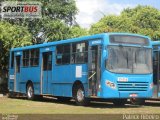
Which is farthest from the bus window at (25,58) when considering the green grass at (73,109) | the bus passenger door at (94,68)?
the bus passenger door at (94,68)

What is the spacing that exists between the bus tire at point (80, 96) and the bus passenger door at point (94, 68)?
2.33 ft

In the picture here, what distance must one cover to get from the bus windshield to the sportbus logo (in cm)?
1961

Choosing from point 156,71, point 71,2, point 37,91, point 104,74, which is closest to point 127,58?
point 104,74

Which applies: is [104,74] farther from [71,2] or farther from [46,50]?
[71,2]

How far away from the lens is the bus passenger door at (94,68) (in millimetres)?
19545

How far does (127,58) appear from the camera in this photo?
19469 mm

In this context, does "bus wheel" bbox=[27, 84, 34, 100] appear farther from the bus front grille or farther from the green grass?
the bus front grille

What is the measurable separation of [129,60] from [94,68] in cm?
153

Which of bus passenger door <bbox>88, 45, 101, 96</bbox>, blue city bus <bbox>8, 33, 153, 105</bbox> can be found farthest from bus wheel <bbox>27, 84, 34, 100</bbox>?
bus passenger door <bbox>88, 45, 101, 96</bbox>

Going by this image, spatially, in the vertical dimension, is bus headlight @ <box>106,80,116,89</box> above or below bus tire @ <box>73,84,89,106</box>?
above

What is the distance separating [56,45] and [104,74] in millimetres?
4950

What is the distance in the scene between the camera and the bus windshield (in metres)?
19.2

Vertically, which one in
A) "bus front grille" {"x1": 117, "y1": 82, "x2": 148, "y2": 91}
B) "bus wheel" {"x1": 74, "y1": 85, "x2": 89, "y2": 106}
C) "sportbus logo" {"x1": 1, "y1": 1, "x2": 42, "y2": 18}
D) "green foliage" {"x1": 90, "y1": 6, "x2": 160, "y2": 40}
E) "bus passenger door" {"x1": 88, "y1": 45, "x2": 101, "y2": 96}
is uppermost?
"green foliage" {"x1": 90, "y1": 6, "x2": 160, "y2": 40}

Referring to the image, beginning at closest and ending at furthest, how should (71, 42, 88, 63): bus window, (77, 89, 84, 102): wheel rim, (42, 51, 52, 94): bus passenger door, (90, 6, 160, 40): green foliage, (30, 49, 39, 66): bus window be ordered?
(71, 42, 88, 63): bus window → (77, 89, 84, 102): wheel rim → (42, 51, 52, 94): bus passenger door → (30, 49, 39, 66): bus window → (90, 6, 160, 40): green foliage
